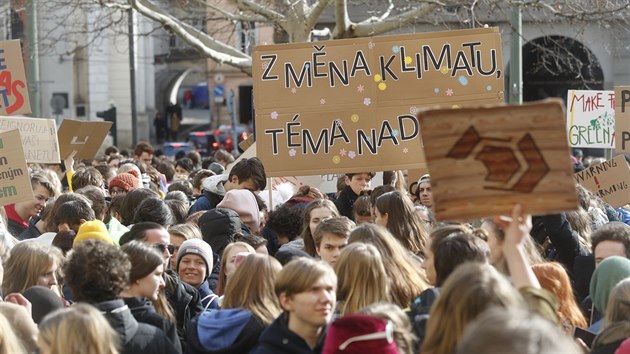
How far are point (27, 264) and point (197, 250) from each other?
1149mm

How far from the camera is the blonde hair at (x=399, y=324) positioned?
5.31 metres

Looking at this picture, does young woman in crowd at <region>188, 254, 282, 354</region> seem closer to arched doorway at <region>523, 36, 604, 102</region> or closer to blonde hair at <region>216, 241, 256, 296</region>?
blonde hair at <region>216, 241, 256, 296</region>

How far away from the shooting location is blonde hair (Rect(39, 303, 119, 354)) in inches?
202

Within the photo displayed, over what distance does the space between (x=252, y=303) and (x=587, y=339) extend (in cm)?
154

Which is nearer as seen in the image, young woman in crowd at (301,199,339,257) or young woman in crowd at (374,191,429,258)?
→ young woman in crowd at (374,191,429,258)

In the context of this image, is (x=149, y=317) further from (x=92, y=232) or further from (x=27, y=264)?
(x=92, y=232)

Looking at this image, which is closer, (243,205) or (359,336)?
(359,336)

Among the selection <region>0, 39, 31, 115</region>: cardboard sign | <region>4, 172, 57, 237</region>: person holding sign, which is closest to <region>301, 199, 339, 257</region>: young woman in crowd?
<region>4, 172, 57, 237</region>: person holding sign

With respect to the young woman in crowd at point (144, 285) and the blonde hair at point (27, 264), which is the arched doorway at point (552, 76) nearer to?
the blonde hair at point (27, 264)

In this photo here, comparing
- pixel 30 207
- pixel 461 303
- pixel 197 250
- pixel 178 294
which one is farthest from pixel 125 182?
pixel 461 303

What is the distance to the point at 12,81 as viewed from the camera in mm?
12875

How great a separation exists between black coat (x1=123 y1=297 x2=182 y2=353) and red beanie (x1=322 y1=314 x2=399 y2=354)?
114 cm

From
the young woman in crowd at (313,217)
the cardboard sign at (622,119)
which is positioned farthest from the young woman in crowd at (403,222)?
the cardboard sign at (622,119)

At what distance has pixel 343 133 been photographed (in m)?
10.3
